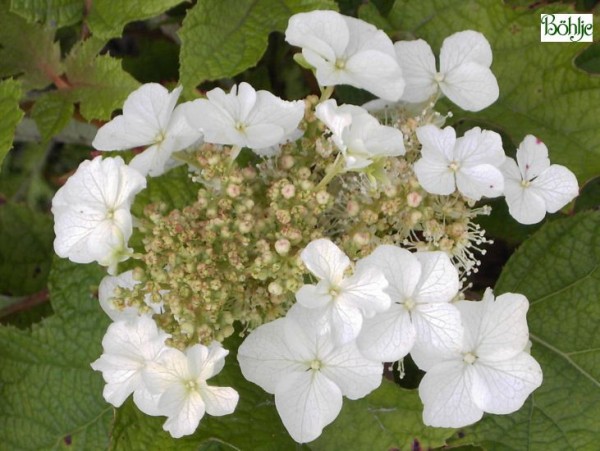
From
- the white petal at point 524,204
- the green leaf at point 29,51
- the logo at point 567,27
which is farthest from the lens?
the green leaf at point 29,51

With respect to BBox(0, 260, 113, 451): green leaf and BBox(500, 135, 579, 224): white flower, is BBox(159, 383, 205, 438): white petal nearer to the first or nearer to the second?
BBox(0, 260, 113, 451): green leaf

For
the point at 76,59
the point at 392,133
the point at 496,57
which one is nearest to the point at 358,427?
the point at 392,133

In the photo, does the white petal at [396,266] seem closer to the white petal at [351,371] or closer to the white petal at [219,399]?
the white petal at [351,371]

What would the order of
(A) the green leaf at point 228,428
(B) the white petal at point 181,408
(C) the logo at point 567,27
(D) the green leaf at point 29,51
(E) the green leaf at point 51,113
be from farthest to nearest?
(D) the green leaf at point 29,51 → (E) the green leaf at point 51,113 → (C) the logo at point 567,27 → (A) the green leaf at point 228,428 → (B) the white petal at point 181,408

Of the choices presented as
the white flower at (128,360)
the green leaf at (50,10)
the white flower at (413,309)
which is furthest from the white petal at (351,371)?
the green leaf at (50,10)

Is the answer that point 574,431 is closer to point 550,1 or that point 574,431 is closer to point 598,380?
point 598,380

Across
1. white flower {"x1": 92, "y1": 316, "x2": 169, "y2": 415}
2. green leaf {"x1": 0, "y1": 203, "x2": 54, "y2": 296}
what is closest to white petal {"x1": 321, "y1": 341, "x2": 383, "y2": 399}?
white flower {"x1": 92, "y1": 316, "x2": 169, "y2": 415}

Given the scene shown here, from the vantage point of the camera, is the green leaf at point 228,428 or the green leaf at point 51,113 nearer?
the green leaf at point 228,428
